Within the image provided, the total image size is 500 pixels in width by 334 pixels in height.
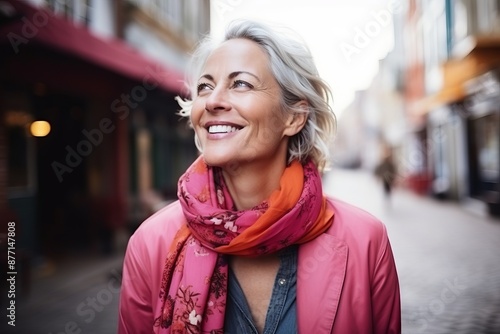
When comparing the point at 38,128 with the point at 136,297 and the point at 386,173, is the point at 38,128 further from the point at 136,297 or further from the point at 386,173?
the point at 386,173

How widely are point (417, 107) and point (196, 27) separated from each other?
386 inches

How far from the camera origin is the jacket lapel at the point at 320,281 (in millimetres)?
1729

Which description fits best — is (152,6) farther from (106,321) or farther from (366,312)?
(366,312)

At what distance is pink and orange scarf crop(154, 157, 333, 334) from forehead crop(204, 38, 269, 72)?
1.53 ft

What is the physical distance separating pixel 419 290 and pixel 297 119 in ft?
16.1

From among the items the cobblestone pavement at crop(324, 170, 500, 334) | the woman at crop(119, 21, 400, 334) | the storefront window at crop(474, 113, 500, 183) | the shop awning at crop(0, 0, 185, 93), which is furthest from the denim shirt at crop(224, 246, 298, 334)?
the storefront window at crop(474, 113, 500, 183)

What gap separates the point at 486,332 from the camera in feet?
15.2

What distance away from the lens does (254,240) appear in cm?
178

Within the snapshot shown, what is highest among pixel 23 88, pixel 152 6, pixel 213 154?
pixel 152 6

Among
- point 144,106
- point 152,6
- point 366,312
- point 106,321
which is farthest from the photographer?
point 152,6

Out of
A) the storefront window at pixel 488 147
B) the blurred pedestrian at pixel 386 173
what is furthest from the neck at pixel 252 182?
the blurred pedestrian at pixel 386 173

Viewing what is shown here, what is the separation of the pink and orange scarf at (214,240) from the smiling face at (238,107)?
18 cm

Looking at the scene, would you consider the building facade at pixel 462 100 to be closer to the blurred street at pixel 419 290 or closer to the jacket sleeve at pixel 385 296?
the blurred street at pixel 419 290

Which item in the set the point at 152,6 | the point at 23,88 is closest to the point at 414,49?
the point at 152,6
